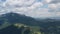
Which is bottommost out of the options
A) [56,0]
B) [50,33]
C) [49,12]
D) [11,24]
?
[50,33]

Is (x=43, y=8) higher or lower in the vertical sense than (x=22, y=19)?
higher

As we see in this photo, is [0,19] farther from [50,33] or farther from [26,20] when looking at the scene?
[50,33]

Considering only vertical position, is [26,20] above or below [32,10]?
below

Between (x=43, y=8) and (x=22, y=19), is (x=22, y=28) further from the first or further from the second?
(x=43, y=8)

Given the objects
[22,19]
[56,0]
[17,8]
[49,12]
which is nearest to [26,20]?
[22,19]

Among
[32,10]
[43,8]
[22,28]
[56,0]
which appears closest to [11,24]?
[22,28]
